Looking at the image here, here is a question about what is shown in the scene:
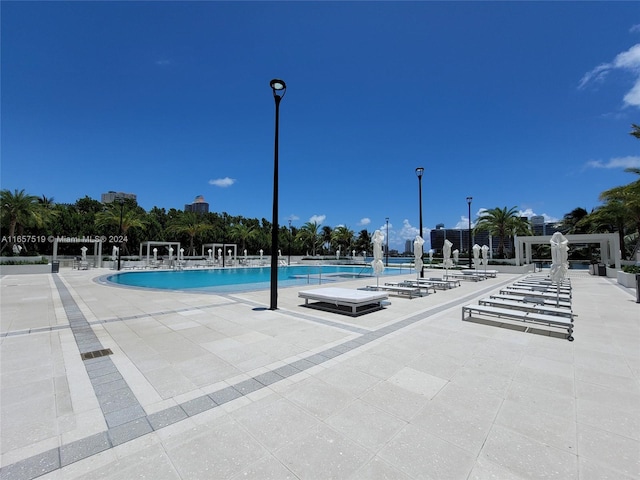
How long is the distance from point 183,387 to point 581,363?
5847 millimetres

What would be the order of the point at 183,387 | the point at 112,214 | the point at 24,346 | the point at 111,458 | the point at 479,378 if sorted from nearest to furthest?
the point at 111,458 < the point at 183,387 < the point at 479,378 < the point at 24,346 < the point at 112,214

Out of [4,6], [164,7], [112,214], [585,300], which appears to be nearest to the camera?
[4,6]

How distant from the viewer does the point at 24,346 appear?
195 inches

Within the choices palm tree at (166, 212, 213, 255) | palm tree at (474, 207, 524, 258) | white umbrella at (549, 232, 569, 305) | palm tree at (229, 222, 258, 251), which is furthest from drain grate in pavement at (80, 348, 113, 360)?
palm tree at (229, 222, 258, 251)

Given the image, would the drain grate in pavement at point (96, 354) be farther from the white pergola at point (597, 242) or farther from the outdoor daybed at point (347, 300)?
the white pergola at point (597, 242)

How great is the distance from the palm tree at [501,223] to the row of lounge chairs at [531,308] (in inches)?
875

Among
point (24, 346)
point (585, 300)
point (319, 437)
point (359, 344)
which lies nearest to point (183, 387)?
point (319, 437)

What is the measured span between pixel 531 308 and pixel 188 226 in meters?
43.4

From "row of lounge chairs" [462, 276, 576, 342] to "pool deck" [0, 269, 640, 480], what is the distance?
1.10 feet

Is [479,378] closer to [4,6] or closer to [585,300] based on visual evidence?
[585,300]

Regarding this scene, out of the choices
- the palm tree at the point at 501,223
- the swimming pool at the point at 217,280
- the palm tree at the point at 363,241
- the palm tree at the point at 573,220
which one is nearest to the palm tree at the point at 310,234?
the palm tree at the point at 363,241

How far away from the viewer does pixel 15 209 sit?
961 inches

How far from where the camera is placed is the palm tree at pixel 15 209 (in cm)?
2423

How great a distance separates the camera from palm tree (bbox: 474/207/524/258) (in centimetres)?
3066
